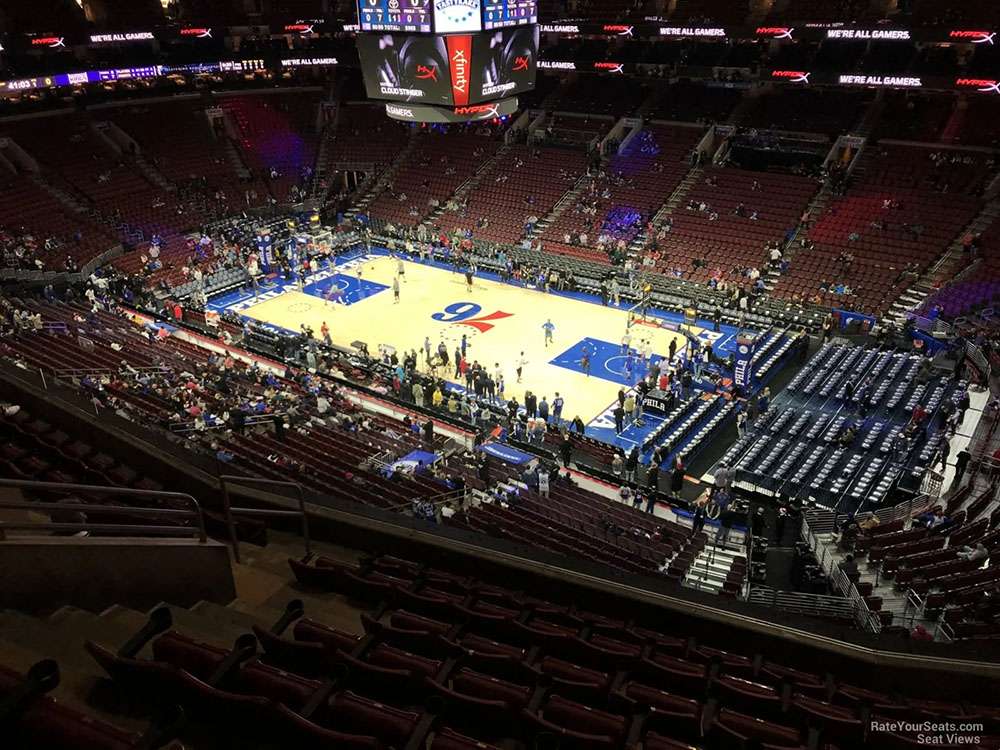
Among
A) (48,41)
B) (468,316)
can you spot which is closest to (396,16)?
(468,316)

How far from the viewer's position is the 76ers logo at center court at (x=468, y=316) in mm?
32094

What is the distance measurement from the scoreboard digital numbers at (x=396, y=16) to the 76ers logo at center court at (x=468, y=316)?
469 inches

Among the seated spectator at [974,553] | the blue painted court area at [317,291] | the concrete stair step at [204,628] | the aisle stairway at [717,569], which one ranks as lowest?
the blue painted court area at [317,291]

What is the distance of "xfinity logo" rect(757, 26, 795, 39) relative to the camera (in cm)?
3653

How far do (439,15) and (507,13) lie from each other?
2.54 meters

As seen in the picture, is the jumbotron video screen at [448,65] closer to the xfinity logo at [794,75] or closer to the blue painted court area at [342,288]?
the blue painted court area at [342,288]

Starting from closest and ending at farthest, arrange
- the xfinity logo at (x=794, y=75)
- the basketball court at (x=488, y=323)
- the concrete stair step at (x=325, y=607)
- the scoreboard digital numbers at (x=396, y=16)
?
the concrete stair step at (x=325, y=607) → the scoreboard digital numbers at (x=396, y=16) → the basketball court at (x=488, y=323) → the xfinity logo at (x=794, y=75)

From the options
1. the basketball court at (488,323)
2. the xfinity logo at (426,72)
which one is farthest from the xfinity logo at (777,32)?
the xfinity logo at (426,72)

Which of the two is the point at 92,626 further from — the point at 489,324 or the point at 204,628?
the point at 489,324

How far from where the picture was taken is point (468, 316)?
33000 millimetres

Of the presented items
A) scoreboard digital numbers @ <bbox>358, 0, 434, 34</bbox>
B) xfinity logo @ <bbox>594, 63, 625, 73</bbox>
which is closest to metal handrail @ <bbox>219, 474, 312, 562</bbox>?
scoreboard digital numbers @ <bbox>358, 0, 434, 34</bbox>

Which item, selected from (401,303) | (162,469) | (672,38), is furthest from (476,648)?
(672,38)

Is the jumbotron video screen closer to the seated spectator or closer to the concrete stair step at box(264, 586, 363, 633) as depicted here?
the seated spectator

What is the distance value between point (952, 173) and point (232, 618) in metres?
37.6
